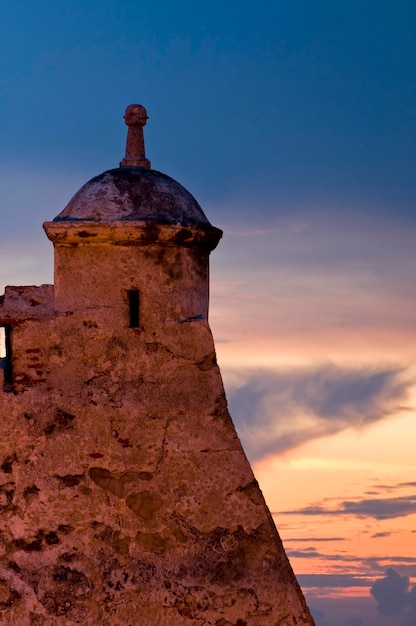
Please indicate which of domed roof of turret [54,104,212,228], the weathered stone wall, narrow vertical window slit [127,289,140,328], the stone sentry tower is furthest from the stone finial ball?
narrow vertical window slit [127,289,140,328]

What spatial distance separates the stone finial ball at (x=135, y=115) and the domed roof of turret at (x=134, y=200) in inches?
16.5

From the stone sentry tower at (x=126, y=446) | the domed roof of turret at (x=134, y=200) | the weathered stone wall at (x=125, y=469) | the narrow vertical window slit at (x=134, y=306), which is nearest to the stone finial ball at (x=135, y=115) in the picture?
the domed roof of turret at (x=134, y=200)

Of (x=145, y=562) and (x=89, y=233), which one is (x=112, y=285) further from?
(x=145, y=562)

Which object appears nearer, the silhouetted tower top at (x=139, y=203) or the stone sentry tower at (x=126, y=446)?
the stone sentry tower at (x=126, y=446)

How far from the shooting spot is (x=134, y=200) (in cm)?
1180

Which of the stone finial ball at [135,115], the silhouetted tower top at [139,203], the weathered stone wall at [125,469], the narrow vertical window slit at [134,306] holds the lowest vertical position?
the weathered stone wall at [125,469]

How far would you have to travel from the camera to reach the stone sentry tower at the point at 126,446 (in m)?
11.1

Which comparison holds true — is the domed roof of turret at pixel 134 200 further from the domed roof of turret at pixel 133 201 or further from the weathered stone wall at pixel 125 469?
the weathered stone wall at pixel 125 469

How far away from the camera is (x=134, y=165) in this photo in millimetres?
12352

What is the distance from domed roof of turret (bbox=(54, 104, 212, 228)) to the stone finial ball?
42 centimetres

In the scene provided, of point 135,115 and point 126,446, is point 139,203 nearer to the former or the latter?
point 135,115

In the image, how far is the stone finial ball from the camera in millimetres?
12391


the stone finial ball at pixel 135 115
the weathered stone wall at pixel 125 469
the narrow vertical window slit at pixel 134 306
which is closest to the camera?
the weathered stone wall at pixel 125 469

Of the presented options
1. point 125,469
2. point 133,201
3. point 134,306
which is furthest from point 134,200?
point 125,469
